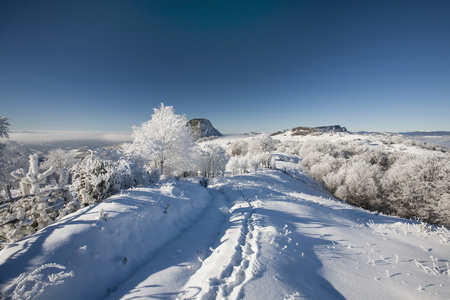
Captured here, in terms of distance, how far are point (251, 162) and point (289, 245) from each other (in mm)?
22399

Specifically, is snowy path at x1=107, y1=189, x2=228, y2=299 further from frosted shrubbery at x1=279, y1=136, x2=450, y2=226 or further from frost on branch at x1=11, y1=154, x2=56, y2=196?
frosted shrubbery at x1=279, y1=136, x2=450, y2=226

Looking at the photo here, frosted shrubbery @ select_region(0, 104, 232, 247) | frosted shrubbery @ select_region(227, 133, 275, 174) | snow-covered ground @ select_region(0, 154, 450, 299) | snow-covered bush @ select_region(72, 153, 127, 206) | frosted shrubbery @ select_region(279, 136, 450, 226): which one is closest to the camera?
snow-covered ground @ select_region(0, 154, 450, 299)

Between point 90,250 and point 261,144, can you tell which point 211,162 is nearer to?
point 90,250

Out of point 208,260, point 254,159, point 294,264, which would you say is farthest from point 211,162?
point 294,264

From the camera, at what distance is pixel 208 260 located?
4.58 m

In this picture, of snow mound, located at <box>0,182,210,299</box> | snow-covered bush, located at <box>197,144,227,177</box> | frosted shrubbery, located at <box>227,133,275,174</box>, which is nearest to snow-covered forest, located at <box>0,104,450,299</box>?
snow mound, located at <box>0,182,210,299</box>

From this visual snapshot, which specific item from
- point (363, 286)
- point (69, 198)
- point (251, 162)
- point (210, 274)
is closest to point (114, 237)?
point (210, 274)

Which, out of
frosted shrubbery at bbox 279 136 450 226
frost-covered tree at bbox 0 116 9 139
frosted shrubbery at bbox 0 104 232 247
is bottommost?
frosted shrubbery at bbox 279 136 450 226

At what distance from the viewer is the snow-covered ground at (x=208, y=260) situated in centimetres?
339

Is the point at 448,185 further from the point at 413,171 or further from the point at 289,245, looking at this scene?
the point at 289,245

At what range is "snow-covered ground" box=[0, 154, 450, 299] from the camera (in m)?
3.39

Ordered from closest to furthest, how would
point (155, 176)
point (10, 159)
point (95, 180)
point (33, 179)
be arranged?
1. point (33, 179)
2. point (95, 180)
3. point (155, 176)
4. point (10, 159)

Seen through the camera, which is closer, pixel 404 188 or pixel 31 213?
pixel 31 213

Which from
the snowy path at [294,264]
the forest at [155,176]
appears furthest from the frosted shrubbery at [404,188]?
the snowy path at [294,264]
